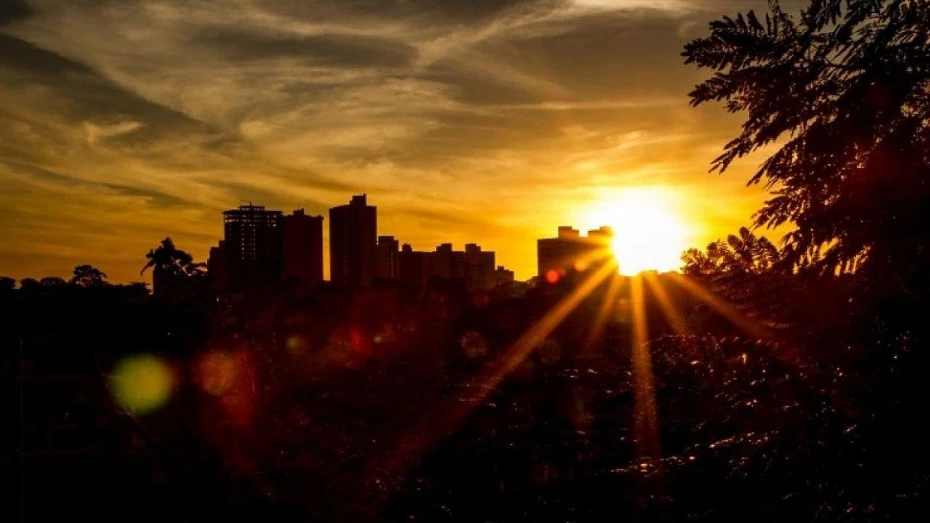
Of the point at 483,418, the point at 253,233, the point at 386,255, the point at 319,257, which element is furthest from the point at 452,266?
the point at 483,418

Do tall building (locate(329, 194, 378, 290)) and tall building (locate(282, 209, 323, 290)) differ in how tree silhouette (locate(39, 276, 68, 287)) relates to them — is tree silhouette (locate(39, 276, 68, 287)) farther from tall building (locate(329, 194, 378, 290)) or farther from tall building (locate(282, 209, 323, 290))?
tall building (locate(329, 194, 378, 290))

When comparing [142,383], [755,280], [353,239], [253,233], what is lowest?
[142,383]

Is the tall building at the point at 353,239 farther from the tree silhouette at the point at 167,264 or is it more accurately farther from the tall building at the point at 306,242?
the tree silhouette at the point at 167,264

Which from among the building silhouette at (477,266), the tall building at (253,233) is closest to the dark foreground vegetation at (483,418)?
the tall building at (253,233)

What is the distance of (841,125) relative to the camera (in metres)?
2.13

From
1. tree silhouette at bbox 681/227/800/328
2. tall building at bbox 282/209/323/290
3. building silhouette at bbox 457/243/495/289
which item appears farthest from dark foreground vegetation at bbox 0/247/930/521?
building silhouette at bbox 457/243/495/289

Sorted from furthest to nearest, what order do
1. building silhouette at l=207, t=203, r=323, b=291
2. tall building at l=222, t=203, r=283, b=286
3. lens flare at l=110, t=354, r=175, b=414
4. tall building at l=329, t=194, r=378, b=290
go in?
1. tall building at l=329, t=194, r=378, b=290
2. tall building at l=222, t=203, r=283, b=286
3. building silhouette at l=207, t=203, r=323, b=291
4. lens flare at l=110, t=354, r=175, b=414

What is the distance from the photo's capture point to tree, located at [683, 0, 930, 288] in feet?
6.57

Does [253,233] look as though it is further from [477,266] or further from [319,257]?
[477,266]

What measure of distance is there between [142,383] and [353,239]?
6465 cm

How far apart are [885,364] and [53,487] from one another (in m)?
8.81

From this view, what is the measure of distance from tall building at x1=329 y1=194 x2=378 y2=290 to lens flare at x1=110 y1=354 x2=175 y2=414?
59.1 metres

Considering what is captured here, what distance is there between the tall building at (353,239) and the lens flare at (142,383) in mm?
59137

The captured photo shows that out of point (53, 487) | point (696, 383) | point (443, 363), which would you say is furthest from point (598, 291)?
point (696, 383)
